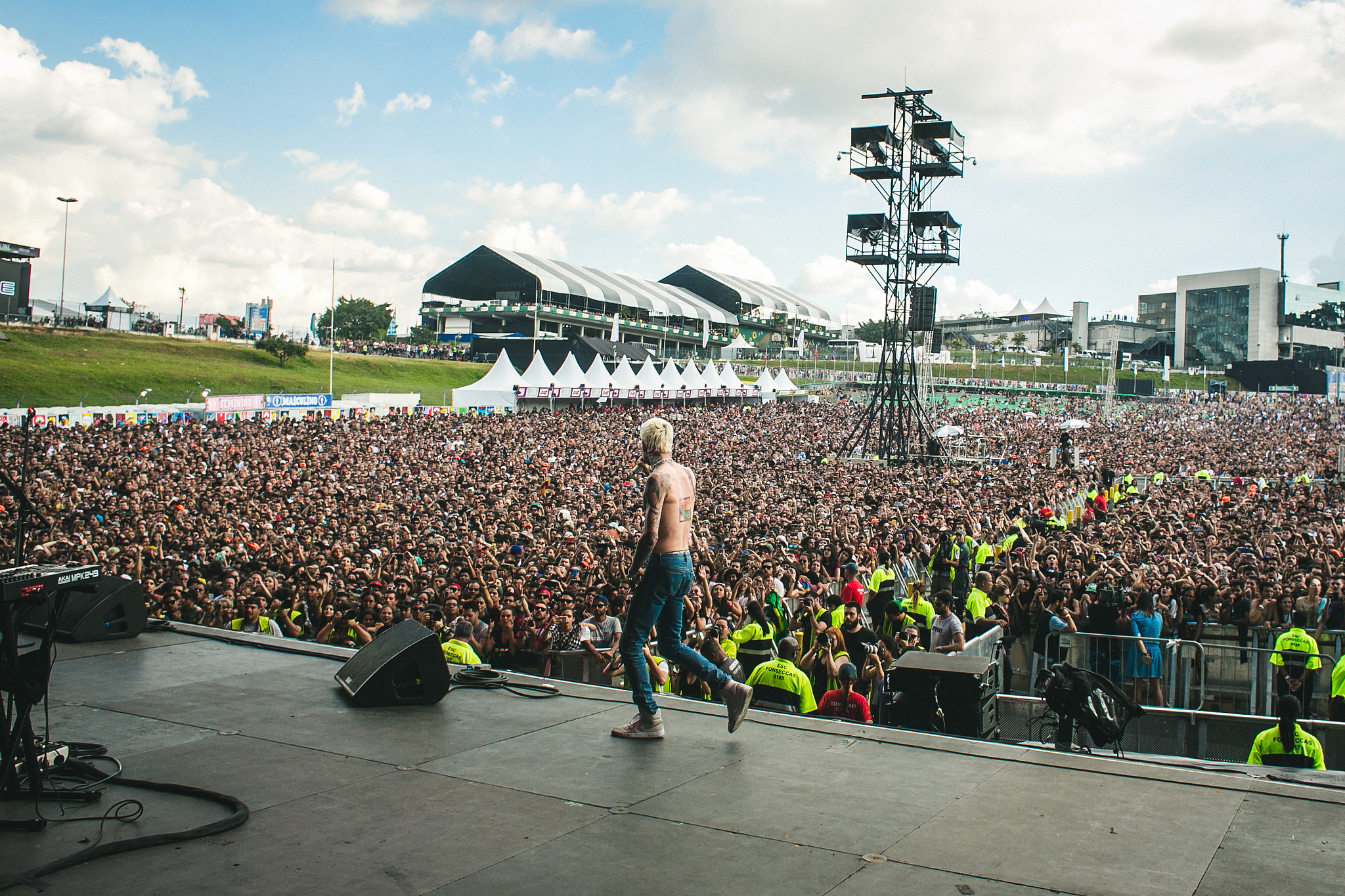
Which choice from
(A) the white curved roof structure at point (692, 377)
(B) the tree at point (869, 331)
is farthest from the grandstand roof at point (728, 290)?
(A) the white curved roof structure at point (692, 377)

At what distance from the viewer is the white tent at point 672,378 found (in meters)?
45.4

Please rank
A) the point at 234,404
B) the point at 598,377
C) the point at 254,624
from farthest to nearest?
the point at 598,377 → the point at 234,404 → the point at 254,624

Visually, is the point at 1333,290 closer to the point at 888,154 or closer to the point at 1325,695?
the point at 888,154

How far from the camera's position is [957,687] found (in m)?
4.98

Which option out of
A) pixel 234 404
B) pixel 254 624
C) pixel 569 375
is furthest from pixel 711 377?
pixel 254 624

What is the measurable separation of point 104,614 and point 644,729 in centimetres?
428

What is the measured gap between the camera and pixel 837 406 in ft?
156

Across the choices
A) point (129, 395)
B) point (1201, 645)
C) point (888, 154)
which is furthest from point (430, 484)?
point (129, 395)

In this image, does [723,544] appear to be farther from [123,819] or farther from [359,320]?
[359,320]

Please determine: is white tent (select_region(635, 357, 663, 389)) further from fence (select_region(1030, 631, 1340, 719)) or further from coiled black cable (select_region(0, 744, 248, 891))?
coiled black cable (select_region(0, 744, 248, 891))

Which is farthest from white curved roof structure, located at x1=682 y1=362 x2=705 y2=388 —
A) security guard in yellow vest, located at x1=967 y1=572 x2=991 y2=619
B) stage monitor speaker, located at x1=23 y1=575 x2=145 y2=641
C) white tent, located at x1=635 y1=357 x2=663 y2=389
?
stage monitor speaker, located at x1=23 y1=575 x2=145 y2=641

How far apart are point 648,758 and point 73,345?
51.5 m

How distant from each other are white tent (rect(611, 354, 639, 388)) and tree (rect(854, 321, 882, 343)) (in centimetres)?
10857

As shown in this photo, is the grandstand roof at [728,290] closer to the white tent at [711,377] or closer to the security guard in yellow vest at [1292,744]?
the white tent at [711,377]
